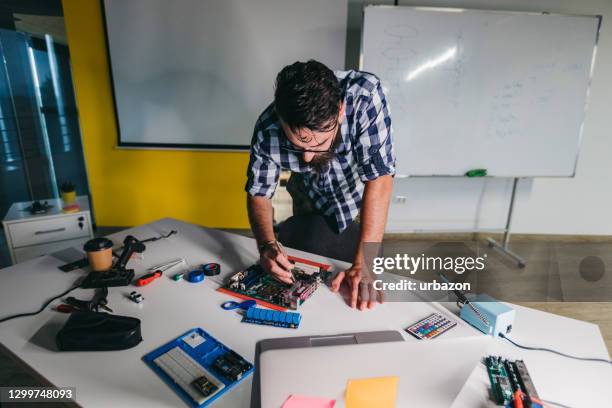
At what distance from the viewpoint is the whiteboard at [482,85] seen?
8.05ft

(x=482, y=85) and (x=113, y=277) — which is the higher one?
(x=482, y=85)

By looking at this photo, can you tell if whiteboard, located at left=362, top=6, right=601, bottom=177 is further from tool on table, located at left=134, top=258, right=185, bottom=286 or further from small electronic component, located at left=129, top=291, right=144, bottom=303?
small electronic component, located at left=129, top=291, right=144, bottom=303

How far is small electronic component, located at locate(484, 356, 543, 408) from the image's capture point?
59 cm

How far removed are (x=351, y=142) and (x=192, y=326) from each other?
2.59 feet

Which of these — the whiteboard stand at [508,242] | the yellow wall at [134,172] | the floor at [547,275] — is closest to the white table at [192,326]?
the floor at [547,275]

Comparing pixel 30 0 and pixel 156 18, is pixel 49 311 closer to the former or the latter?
pixel 156 18

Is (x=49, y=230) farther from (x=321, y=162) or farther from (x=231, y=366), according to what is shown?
(x=231, y=366)

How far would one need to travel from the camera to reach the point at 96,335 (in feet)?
2.59

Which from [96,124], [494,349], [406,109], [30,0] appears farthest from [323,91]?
[30,0]

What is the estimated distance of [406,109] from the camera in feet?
8.50

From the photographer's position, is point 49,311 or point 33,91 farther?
point 33,91

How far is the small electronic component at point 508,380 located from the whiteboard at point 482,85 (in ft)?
6.83

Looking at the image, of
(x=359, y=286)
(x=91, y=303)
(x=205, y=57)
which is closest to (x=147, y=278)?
(x=91, y=303)

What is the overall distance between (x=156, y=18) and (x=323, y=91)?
215cm
